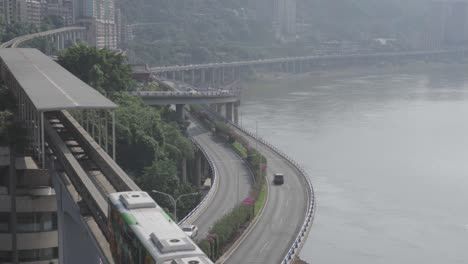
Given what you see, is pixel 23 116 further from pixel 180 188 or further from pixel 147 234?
pixel 147 234

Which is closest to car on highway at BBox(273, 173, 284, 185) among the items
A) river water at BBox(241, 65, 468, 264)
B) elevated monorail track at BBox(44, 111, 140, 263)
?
river water at BBox(241, 65, 468, 264)

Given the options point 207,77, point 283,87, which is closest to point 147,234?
point 283,87

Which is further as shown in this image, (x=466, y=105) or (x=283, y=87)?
(x=283, y=87)

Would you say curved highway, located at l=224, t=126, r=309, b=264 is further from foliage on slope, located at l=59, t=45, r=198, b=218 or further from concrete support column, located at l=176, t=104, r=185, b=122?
concrete support column, located at l=176, t=104, r=185, b=122

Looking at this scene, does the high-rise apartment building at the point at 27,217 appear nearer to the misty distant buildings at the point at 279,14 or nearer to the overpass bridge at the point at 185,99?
the overpass bridge at the point at 185,99

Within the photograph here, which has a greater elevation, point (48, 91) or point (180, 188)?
point (48, 91)

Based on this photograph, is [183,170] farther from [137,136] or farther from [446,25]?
[446,25]

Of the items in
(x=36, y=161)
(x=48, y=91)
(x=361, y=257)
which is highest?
(x=48, y=91)
